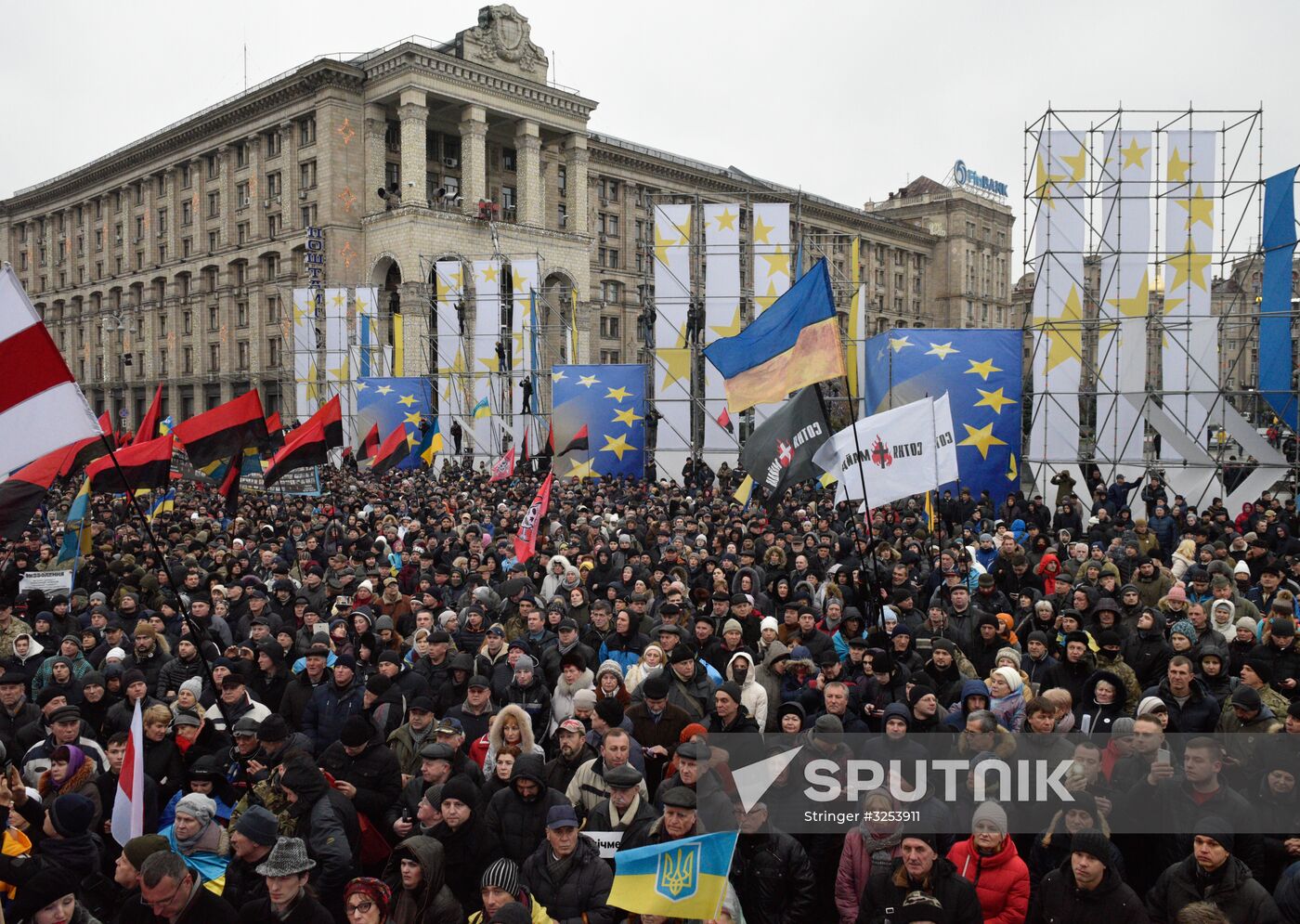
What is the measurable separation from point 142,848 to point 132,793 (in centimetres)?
78

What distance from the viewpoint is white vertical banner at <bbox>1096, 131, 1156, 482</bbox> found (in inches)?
868

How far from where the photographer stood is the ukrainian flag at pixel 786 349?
10203mm

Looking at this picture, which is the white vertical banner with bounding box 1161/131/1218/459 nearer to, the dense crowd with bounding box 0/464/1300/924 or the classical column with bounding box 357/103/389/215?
the dense crowd with bounding box 0/464/1300/924

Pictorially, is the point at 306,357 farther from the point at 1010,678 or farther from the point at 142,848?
the point at 142,848

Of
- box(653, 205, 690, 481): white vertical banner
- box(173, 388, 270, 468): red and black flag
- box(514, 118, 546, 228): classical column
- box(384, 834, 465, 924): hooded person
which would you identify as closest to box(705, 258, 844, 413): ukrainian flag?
box(384, 834, 465, 924): hooded person

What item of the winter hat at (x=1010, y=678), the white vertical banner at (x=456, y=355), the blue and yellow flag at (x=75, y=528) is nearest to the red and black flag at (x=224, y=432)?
the blue and yellow flag at (x=75, y=528)

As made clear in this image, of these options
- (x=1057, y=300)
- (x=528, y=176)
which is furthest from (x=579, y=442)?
(x=528, y=176)

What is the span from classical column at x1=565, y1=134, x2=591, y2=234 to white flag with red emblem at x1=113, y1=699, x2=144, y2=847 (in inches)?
2117

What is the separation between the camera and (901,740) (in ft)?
20.3

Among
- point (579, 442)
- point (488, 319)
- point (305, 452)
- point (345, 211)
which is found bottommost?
point (579, 442)

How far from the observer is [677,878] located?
15.8 ft

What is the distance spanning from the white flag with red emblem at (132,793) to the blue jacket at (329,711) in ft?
5.93

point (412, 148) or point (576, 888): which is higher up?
point (412, 148)

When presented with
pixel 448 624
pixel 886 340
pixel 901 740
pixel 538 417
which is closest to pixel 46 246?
pixel 538 417
